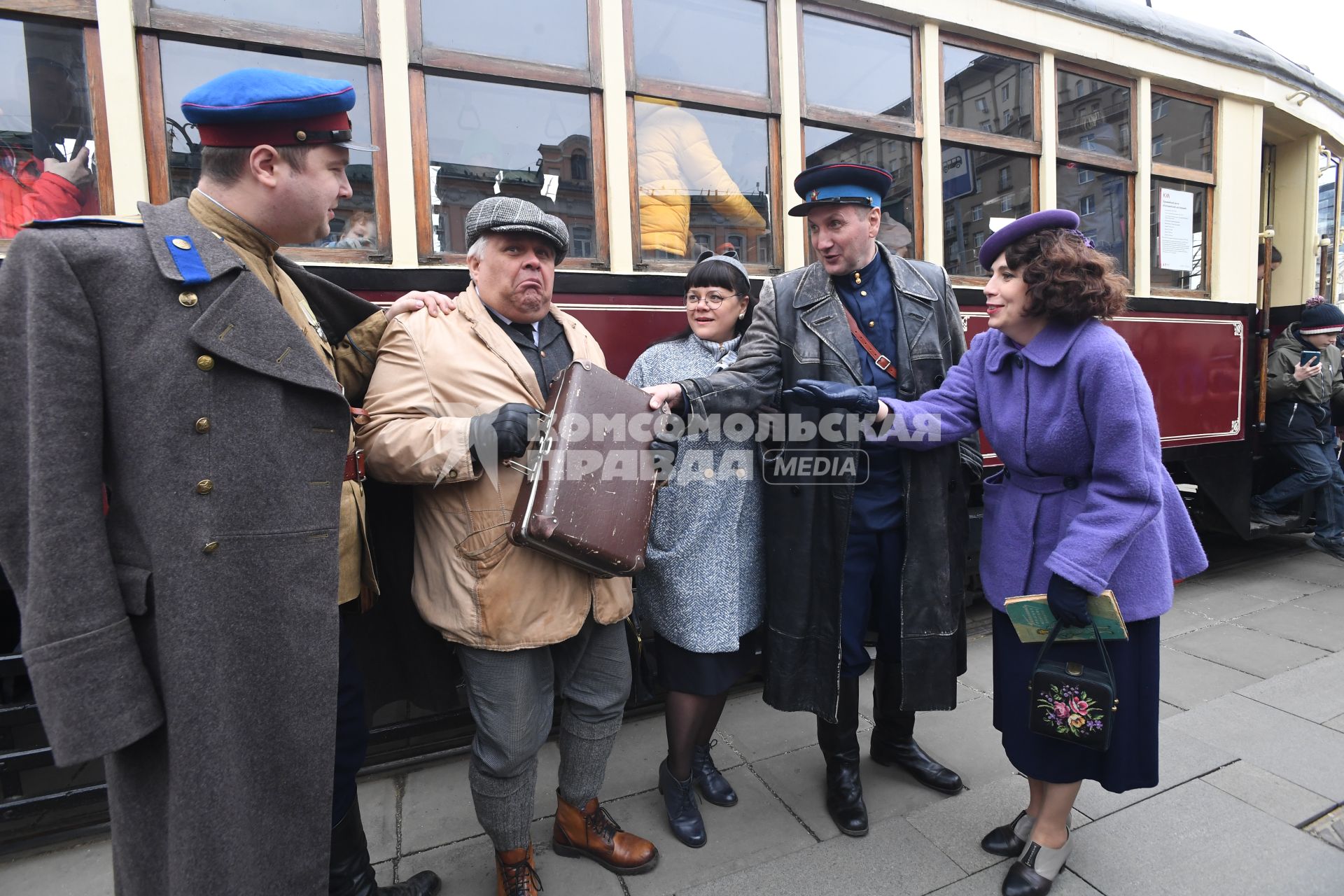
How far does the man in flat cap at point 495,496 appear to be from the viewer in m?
1.53

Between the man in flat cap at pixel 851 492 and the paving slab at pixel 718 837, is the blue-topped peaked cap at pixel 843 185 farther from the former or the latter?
the paving slab at pixel 718 837

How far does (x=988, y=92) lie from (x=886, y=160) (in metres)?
0.71

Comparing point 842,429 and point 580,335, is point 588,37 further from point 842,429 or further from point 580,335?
point 842,429

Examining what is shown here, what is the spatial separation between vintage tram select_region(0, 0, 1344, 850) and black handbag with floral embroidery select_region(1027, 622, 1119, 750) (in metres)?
1.62

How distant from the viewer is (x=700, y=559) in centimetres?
207

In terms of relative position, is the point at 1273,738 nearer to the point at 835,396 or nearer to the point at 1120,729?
the point at 1120,729

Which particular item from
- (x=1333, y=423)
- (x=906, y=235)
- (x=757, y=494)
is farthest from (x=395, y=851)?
(x=1333, y=423)

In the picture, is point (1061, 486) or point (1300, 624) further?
point (1300, 624)

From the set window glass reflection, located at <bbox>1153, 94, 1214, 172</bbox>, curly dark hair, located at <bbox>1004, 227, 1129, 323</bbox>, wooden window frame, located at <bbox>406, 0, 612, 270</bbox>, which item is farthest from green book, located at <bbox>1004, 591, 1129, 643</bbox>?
window glass reflection, located at <bbox>1153, 94, 1214, 172</bbox>

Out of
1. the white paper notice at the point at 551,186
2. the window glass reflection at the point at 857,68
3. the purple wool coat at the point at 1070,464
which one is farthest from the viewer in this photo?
the window glass reflection at the point at 857,68

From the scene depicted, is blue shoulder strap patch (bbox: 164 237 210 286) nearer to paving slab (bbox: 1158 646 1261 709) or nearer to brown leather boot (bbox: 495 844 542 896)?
brown leather boot (bbox: 495 844 542 896)

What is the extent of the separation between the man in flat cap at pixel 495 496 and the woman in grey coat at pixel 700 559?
26cm

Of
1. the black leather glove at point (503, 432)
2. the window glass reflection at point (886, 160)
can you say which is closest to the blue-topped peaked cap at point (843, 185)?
the window glass reflection at point (886, 160)

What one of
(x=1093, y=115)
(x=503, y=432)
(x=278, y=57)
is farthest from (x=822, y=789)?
(x=1093, y=115)
